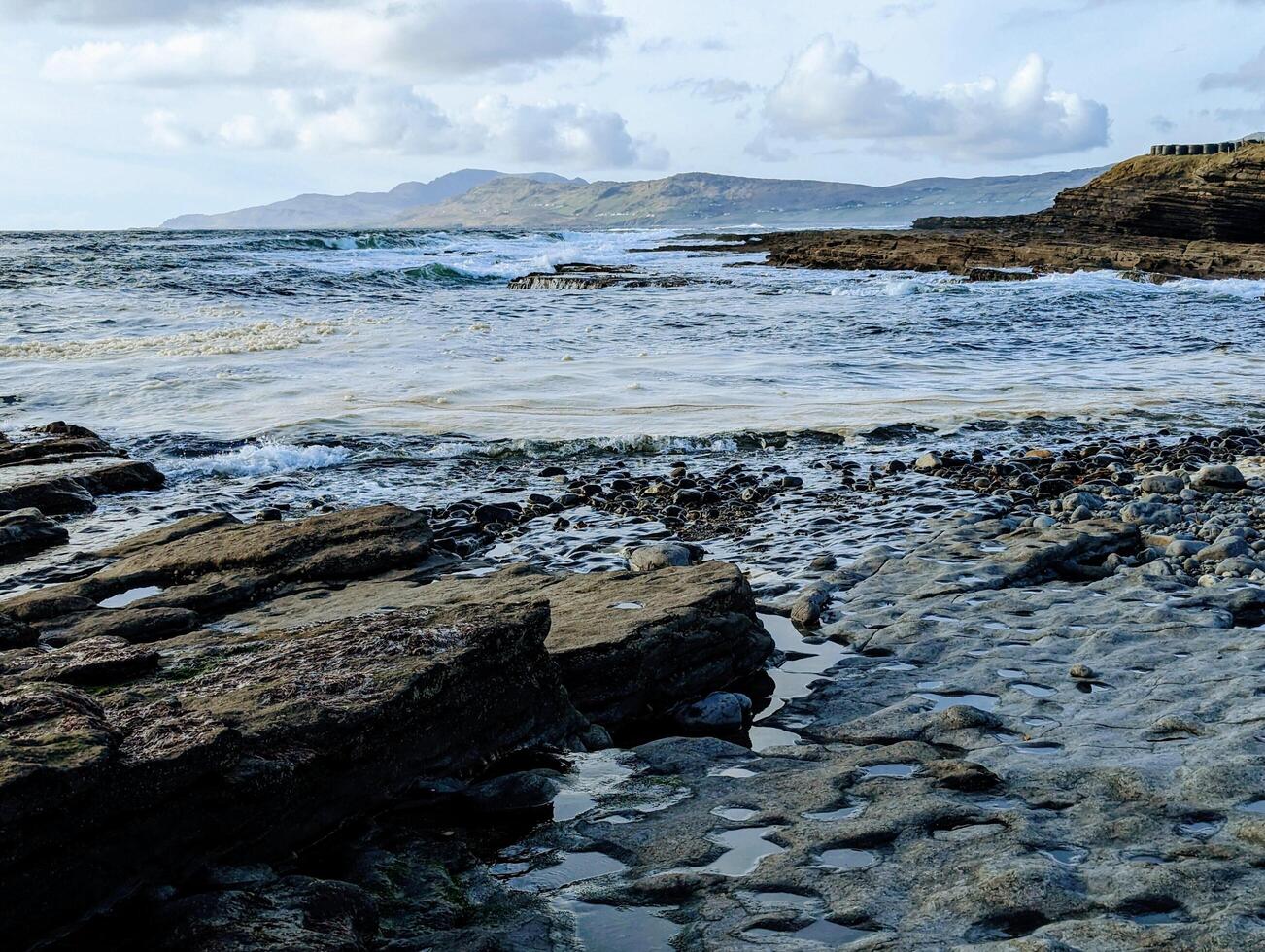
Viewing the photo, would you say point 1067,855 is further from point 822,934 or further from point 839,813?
point 822,934

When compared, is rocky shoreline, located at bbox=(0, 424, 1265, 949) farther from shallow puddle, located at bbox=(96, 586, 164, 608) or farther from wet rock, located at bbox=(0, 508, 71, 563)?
wet rock, located at bbox=(0, 508, 71, 563)

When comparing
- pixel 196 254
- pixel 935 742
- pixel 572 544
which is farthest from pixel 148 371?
pixel 196 254

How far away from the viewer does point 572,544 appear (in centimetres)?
750

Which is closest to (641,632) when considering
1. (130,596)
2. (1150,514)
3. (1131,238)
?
(130,596)

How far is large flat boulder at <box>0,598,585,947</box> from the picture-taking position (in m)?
2.73

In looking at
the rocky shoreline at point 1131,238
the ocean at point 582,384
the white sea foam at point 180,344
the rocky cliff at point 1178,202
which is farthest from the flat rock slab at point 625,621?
the rocky cliff at point 1178,202

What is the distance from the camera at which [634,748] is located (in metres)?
4.40

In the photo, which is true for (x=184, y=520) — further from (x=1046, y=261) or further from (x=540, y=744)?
(x=1046, y=261)

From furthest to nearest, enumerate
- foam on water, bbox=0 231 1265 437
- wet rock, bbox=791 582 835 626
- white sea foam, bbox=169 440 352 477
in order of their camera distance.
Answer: foam on water, bbox=0 231 1265 437 → white sea foam, bbox=169 440 352 477 → wet rock, bbox=791 582 835 626

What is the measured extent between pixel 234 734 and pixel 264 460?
299 inches

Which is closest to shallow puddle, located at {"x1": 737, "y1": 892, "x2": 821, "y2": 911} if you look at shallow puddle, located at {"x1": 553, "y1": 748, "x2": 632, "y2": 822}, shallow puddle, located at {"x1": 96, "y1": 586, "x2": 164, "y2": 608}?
shallow puddle, located at {"x1": 553, "y1": 748, "x2": 632, "y2": 822}

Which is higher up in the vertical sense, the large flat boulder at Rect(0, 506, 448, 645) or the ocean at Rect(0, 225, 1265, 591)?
the ocean at Rect(0, 225, 1265, 591)

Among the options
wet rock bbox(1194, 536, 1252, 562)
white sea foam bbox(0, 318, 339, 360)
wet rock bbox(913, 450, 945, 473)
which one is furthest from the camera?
white sea foam bbox(0, 318, 339, 360)

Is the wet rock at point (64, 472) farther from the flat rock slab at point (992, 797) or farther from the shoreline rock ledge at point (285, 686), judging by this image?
the flat rock slab at point (992, 797)
